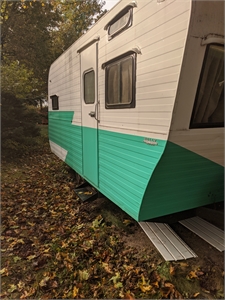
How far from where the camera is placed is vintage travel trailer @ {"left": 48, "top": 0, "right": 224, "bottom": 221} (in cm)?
197

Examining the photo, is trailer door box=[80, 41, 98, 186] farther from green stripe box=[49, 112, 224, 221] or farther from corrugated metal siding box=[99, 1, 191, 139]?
corrugated metal siding box=[99, 1, 191, 139]

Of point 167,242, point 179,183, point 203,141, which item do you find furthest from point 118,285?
point 203,141

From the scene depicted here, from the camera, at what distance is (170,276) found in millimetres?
2496

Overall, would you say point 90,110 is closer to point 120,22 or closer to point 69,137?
point 120,22

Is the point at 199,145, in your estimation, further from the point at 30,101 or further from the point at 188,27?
the point at 30,101

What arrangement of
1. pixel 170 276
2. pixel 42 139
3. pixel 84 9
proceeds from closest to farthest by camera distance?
pixel 170 276
pixel 42 139
pixel 84 9

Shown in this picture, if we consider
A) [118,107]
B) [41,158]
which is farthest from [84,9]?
[118,107]

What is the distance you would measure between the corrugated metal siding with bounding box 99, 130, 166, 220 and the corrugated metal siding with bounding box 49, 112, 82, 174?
4.04 ft

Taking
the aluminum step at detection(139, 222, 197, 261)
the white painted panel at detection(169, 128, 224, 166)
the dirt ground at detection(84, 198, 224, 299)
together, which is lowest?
the dirt ground at detection(84, 198, 224, 299)

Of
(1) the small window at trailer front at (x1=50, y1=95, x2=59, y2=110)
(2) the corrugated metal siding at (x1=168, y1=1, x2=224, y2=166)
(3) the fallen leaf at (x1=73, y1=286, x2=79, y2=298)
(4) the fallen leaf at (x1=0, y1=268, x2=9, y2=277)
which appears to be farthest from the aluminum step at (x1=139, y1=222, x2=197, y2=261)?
(1) the small window at trailer front at (x1=50, y1=95, x2=59, y2=110)

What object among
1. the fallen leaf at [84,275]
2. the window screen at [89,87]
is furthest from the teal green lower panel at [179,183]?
the window screen at [89,87]

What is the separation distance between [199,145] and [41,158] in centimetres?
793

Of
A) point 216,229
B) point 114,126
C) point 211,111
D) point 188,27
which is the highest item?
point 188,27

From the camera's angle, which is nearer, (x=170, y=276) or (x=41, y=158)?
(x=170, y=276)
